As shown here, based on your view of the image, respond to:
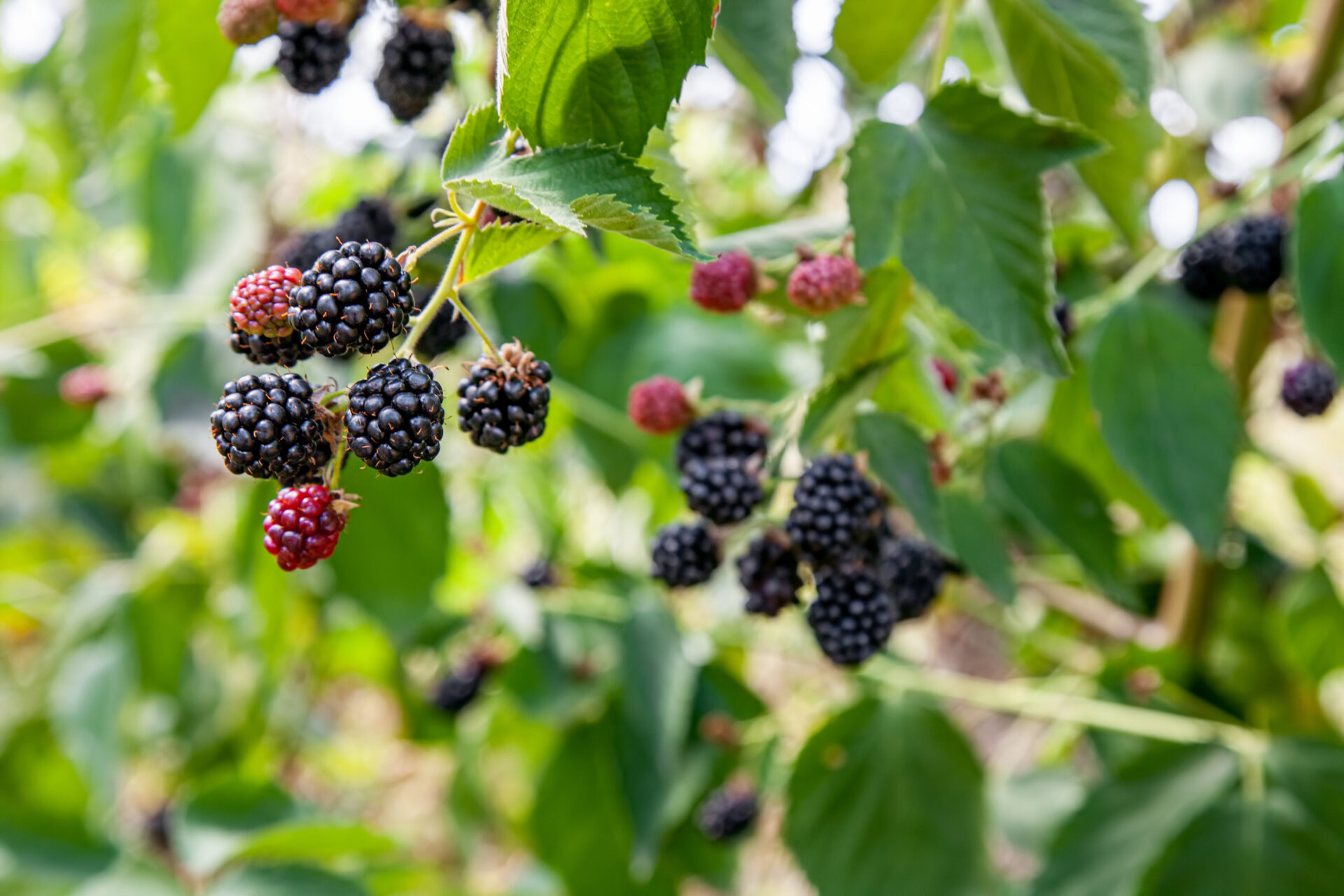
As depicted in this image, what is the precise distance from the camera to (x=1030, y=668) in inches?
82.2

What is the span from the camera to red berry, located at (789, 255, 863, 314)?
2.52ft

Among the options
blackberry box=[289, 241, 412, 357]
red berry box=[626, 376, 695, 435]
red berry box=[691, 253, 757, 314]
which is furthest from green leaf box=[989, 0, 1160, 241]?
blackberry box=[289, 241, 412, 357]

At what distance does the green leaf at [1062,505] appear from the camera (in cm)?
107

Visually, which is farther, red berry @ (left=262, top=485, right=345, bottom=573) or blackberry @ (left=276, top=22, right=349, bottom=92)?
blackberry @ (left=276, top=22, right=349, bottom=92)

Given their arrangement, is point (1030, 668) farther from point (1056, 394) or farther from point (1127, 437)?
point (1127, 437)

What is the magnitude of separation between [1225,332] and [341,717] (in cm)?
308

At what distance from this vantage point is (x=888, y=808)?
1205 mm

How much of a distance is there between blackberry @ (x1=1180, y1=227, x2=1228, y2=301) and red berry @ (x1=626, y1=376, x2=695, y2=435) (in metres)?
0.65

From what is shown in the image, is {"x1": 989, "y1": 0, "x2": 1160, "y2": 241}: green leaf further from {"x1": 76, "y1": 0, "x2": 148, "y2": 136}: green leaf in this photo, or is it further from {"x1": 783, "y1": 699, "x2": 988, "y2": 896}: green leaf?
{"x1": 76, "y1": 0, "x2": 148, "y2": 136}: green leaf

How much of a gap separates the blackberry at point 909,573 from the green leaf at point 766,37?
0.41 meters

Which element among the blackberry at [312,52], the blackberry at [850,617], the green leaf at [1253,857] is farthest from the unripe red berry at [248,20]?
the green leaf at [1253,857]

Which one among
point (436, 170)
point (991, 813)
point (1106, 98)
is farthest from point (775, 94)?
point (991, 813)

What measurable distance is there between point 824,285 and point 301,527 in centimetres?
40

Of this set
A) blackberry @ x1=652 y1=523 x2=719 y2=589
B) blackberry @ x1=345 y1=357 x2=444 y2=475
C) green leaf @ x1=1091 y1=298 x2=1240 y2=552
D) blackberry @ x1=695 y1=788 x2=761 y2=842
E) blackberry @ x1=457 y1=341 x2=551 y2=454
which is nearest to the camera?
blackberry @ x1=345 y1=357 x2=444 y2=475
